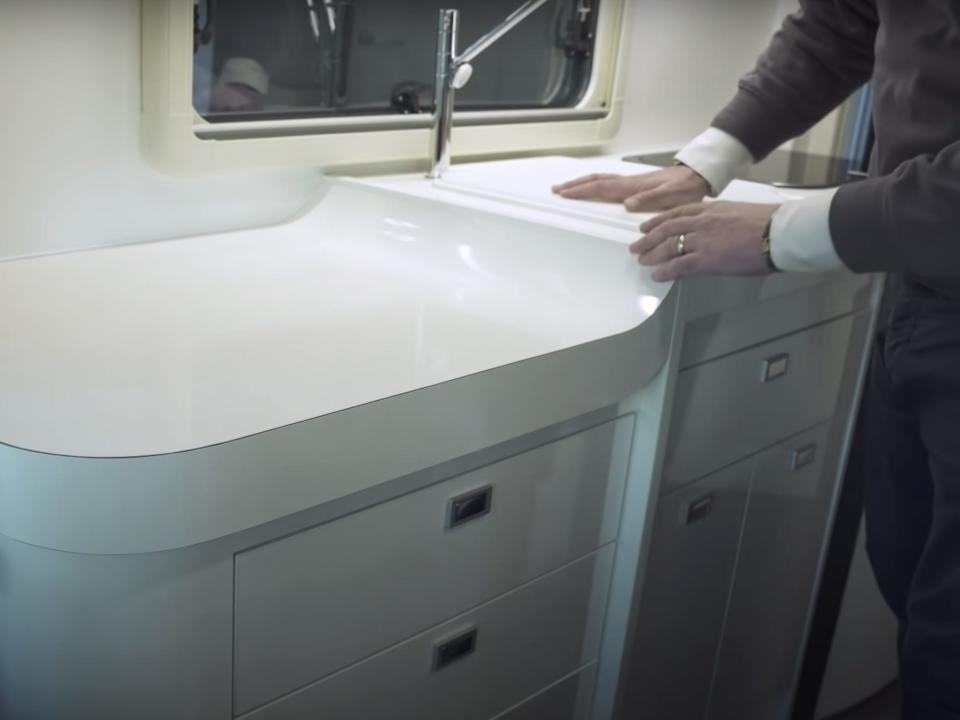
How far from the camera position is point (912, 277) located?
46.8 inches

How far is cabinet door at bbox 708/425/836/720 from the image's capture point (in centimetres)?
165

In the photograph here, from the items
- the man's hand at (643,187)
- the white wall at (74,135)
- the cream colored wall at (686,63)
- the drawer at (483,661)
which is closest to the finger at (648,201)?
the man's hand at (643,187)

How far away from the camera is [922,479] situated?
1.30 m

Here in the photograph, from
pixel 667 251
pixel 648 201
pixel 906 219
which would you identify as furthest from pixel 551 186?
pixel 906 219

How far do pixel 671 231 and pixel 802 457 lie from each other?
2.23 feet

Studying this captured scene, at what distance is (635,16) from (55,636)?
66.0 inches

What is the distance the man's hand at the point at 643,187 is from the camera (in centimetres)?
145

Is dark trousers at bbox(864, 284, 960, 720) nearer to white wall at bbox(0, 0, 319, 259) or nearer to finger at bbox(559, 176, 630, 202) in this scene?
finger at bbox(559, 176, 630, 202)

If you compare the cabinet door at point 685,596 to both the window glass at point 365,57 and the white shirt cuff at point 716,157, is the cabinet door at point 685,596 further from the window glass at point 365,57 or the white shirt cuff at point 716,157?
the window glass at point 365,57

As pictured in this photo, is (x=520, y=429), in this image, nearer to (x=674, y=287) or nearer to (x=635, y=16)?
(x=674, y=287)

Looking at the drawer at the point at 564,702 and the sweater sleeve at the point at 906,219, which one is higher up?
the sweater sleeve at the point at 906,219

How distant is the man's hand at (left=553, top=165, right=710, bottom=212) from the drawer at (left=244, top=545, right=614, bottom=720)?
0.50 m

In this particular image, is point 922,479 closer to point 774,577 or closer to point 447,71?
point 774,577

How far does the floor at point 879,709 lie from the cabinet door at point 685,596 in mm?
600
